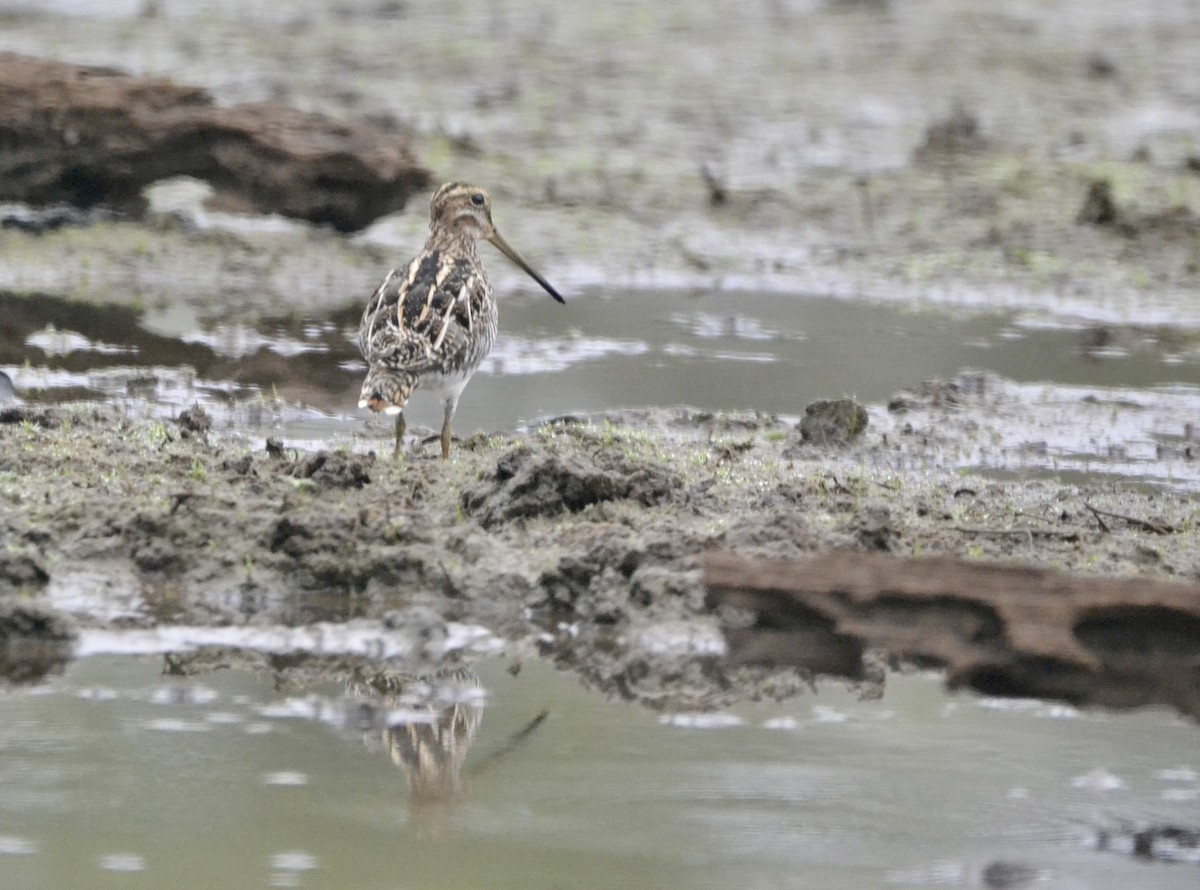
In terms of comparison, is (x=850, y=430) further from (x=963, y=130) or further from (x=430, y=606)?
(x=963, y=130)

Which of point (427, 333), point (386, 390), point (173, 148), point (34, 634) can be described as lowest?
point (34, 634)

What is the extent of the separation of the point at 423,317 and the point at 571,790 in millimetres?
3083

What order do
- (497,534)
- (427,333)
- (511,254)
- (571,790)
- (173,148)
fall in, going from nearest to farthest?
(571,790)
(497,534)
(427,333)
(511,254)
(173,148)

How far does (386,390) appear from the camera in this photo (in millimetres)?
6938

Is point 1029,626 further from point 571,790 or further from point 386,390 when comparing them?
point 386,390

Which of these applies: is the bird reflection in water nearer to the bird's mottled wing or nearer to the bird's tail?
the bird's tail

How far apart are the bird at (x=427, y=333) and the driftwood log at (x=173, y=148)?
3.10 m

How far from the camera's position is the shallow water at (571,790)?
166 inches

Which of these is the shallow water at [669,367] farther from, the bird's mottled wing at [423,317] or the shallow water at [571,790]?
the shallow water at [571,790]

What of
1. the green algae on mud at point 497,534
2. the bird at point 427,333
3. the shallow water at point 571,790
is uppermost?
the bird at point 427,333

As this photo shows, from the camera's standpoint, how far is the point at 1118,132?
1549 centimetres

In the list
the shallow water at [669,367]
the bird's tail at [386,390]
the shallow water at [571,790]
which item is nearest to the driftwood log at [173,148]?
the shallow water at [669,367]

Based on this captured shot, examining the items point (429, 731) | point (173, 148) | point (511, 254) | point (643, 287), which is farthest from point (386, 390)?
point (643, 287)

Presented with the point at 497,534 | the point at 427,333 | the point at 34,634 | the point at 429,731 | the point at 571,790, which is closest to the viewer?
the point at 571,790
